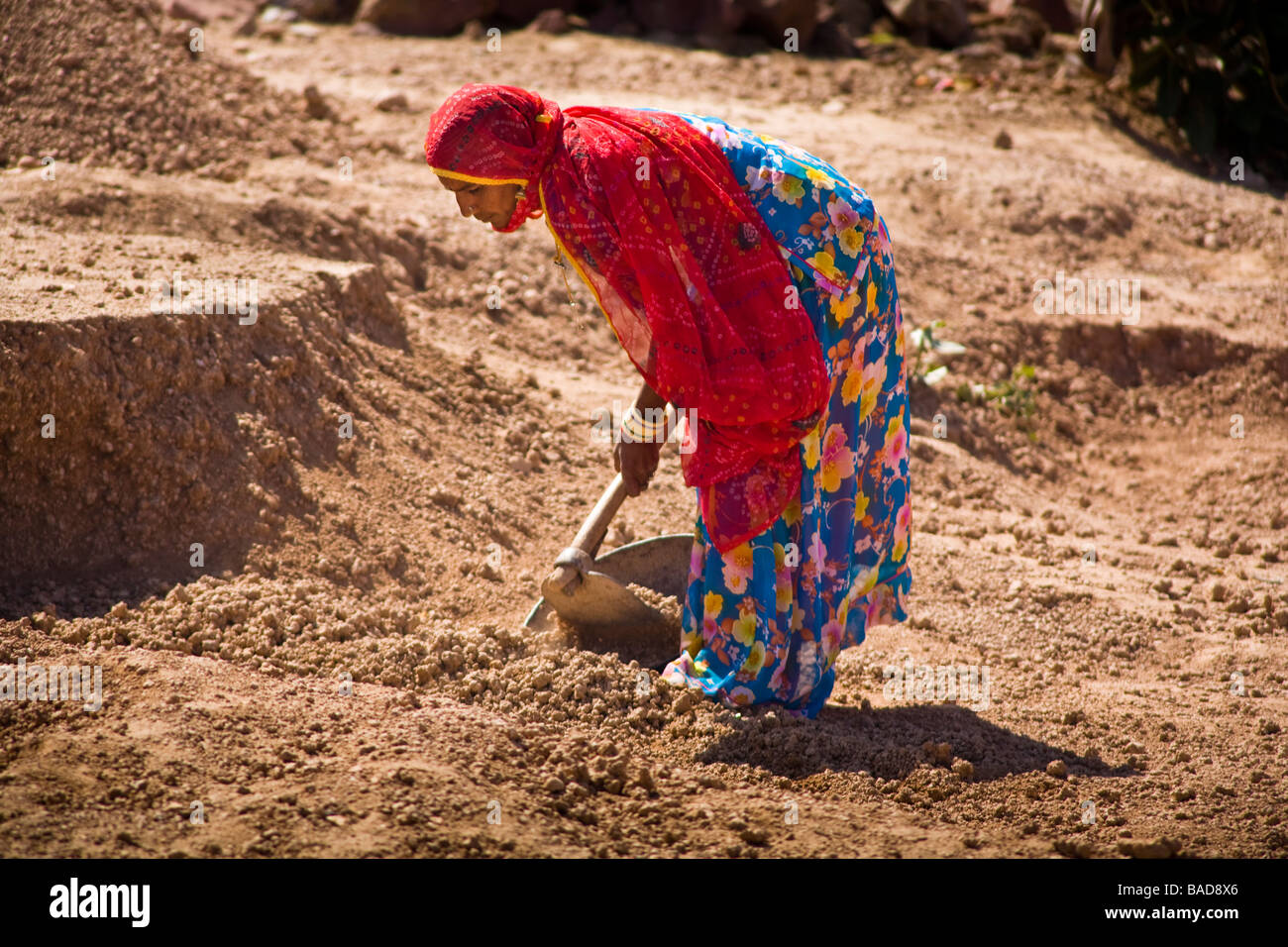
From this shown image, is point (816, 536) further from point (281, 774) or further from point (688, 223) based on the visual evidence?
point (281, 774)

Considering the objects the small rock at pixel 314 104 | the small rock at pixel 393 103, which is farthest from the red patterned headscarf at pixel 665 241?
the small rock at pixel 393 103

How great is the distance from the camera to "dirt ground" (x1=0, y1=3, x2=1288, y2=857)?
2.23 metres

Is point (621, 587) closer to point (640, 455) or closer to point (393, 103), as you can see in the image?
point (640, 455)

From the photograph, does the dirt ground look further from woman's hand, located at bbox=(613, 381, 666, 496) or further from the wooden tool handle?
woman's hand, located at bbox=(613, 381, 666, 496)

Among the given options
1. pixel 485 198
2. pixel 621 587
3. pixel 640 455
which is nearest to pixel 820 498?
pixel 640 455

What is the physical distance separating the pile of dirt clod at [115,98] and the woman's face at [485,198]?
2890mm

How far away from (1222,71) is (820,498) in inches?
214

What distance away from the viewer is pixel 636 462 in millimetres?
2455

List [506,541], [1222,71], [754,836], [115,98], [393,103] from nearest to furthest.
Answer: [754,836], [506,541], [115,98], [393,103], [1222,71]

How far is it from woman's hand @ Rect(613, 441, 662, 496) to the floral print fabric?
22 centimetres

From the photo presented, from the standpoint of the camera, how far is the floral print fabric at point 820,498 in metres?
2.32

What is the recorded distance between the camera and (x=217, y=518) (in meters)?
2.95

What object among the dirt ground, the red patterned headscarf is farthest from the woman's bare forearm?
the dirt ground
